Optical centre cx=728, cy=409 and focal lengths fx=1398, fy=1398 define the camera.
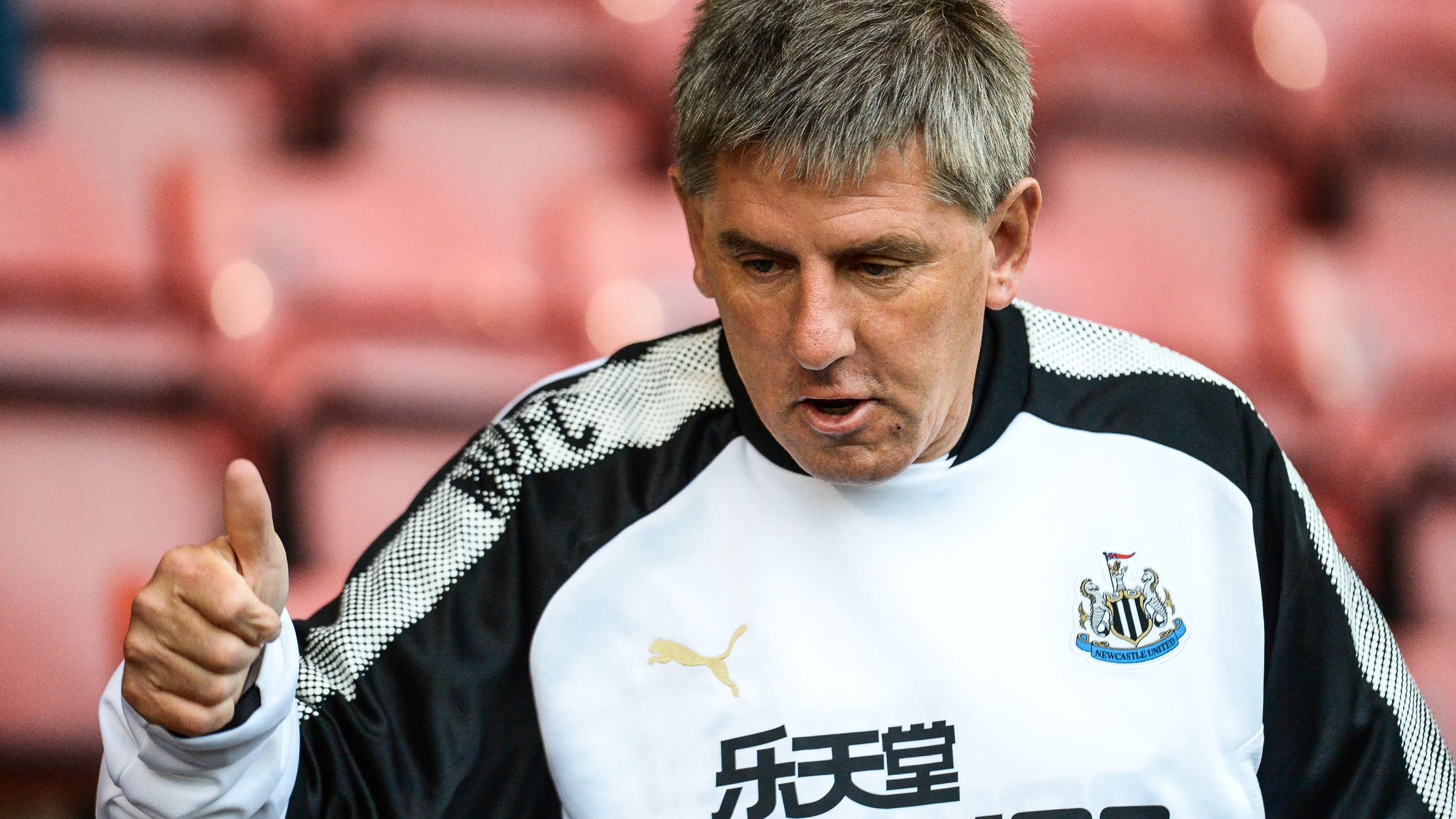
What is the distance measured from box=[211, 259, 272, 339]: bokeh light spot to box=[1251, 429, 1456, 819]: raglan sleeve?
1.40 metres

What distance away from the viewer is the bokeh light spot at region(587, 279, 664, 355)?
7.11 feet

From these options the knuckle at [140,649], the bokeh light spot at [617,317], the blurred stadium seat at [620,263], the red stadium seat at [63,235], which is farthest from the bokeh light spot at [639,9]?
the knuckle at [140,649]

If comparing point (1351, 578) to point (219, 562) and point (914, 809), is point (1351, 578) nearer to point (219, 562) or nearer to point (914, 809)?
point (914, 809)

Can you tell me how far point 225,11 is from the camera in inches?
83.6

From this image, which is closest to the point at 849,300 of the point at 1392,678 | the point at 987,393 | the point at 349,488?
the point at 987,393

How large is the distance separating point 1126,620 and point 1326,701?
22 cm

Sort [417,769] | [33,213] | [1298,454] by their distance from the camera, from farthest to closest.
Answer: [1298,454], [33,213], [417,769]

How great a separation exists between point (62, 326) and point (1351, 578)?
1.75 metres

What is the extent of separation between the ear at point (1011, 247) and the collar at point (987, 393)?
0.33 ft

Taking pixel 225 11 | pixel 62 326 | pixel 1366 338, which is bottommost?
pixel 1366 338

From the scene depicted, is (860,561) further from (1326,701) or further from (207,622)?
(207,622)

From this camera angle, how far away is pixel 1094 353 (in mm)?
1523

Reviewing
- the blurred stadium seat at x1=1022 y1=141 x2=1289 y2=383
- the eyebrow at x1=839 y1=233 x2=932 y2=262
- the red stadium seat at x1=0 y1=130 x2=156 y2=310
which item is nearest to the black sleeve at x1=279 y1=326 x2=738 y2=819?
the eyebrow at x1=839 y1=233 x2=932 y2=262


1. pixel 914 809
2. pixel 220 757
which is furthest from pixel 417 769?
pixel 914 809
